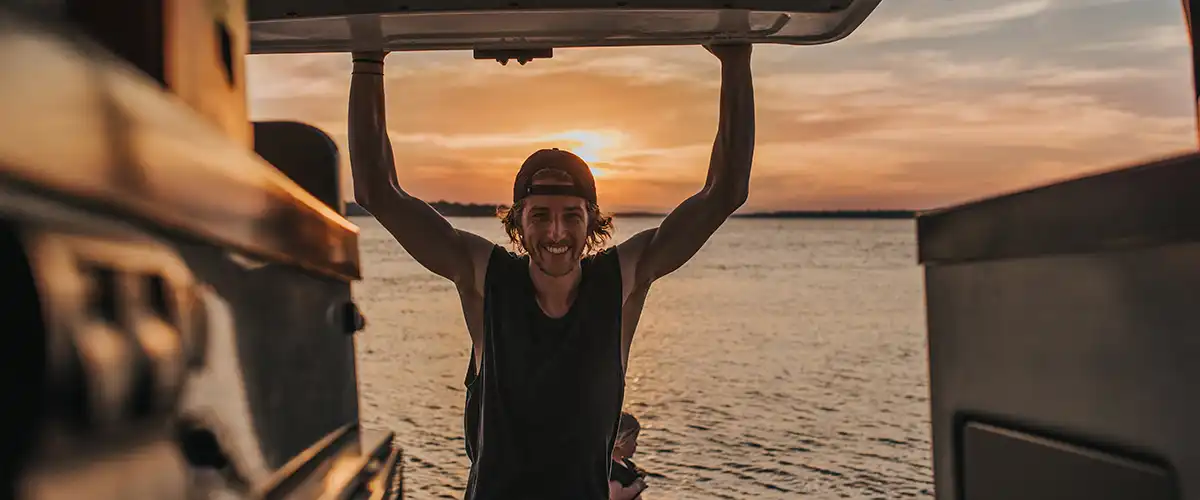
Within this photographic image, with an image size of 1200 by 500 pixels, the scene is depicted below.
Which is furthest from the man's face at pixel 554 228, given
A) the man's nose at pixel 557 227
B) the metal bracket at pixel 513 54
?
the metal bracket at pixel 513 54

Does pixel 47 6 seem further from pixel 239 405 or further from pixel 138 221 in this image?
pixel 239 405

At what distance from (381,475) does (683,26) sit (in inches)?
55.8

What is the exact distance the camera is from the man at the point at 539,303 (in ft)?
8.18

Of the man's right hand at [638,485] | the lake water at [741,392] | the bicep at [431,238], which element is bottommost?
the lake water at [741,392]

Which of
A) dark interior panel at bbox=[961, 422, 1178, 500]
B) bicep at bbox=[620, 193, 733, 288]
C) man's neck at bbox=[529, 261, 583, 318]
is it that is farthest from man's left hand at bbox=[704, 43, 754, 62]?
dark interior panel at bbox=[961, 422, 1178, 500]

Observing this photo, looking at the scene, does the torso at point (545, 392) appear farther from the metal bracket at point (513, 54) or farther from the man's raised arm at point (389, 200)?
the metal bracket at point (513, 54)

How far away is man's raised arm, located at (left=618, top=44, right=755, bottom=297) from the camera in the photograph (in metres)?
2.61

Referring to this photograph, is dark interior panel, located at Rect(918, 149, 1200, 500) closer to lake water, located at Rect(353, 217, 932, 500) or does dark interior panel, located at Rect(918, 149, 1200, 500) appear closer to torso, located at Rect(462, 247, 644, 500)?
torso, located at Rect(462, 247, 644, 500)

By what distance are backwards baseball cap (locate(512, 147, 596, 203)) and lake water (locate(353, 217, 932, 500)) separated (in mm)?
11106

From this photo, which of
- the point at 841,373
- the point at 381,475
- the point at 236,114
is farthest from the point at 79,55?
the point at 841,373

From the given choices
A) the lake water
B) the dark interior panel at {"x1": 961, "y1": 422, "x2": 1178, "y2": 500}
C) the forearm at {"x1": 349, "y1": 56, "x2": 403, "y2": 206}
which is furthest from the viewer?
the lake water

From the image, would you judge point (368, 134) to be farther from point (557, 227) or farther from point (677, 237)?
point (677, 237)

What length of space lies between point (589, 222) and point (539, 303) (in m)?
0.24

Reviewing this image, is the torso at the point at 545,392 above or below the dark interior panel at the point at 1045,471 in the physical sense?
above
